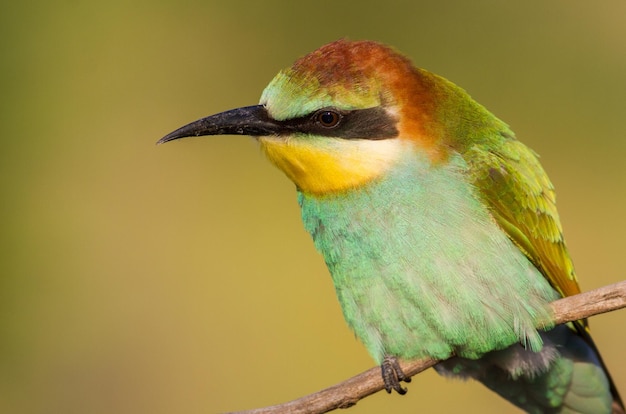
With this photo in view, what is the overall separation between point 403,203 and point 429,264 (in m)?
0.17

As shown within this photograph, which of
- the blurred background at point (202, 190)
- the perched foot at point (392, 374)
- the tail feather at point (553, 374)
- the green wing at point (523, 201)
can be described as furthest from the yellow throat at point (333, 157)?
the blurred background at point (202, 190)

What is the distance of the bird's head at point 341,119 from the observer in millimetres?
2270

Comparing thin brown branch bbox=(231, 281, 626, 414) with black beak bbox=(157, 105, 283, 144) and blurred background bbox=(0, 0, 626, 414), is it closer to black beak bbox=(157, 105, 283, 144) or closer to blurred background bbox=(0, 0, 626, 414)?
black beak bbox=(157, 105, 283, 144)

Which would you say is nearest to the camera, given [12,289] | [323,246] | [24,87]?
[323,246]

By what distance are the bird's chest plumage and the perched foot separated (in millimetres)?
75

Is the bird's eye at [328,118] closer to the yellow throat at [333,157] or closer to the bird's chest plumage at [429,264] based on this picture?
the yellow throat at [333,157]

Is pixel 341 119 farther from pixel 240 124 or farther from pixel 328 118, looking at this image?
pixel 240 124

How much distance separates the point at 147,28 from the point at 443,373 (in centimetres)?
263

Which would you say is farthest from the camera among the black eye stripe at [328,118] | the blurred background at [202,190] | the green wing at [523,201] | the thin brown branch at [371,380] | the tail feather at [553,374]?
the blurred background at [202,190]

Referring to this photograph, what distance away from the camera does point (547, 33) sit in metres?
4.44

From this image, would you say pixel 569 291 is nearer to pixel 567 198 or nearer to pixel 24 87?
pixel 567 198

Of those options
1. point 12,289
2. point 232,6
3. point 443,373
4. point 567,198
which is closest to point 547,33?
point 567,198

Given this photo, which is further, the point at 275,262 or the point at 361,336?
the point at 275,262

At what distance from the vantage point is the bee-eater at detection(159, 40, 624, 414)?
229 centimetres
